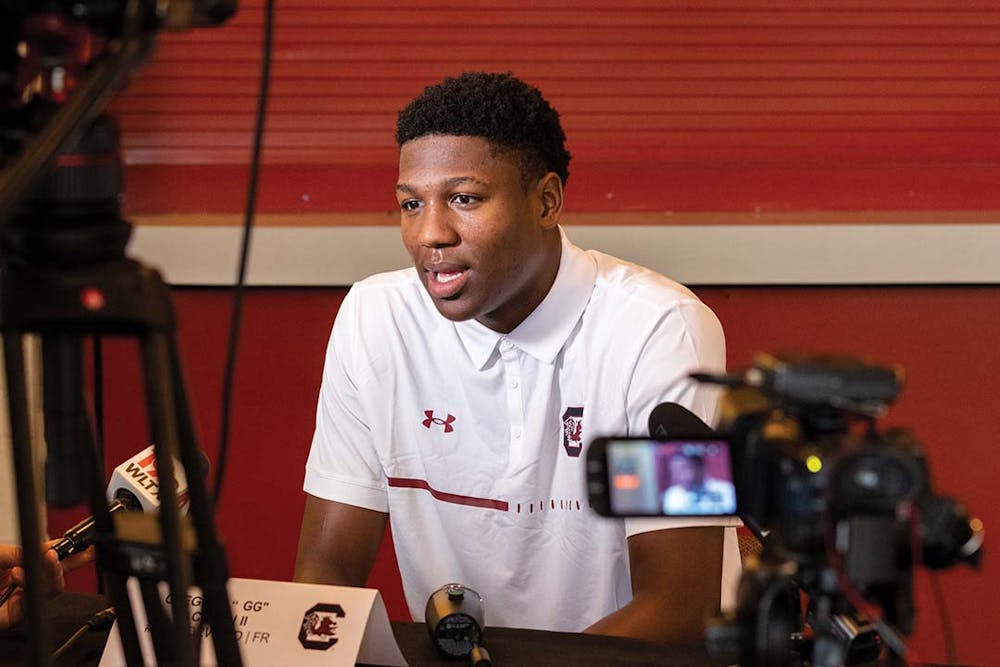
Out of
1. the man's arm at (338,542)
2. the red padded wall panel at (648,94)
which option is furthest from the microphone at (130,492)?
the red padded wall panel at (648,94)

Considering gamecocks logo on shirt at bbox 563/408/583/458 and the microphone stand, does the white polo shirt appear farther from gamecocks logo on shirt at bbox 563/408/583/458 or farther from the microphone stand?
the microphone stand

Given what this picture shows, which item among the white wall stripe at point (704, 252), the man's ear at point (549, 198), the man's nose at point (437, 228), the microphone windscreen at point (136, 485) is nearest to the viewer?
the microphone windscreen at point (136, 485)

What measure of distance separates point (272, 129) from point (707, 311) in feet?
3.93

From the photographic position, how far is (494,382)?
1989mm

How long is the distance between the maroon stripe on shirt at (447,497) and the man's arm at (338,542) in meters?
0.07

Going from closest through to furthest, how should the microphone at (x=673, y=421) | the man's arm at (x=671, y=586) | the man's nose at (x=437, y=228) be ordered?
the microphone at (x=673, y=421) < the man's arm at (x=671, y=586) < the man's nose at (x=437, y=228)

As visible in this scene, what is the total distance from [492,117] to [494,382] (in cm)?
41

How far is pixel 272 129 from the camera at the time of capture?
9.05ft

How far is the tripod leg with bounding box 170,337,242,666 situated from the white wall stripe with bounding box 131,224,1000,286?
5.95ft

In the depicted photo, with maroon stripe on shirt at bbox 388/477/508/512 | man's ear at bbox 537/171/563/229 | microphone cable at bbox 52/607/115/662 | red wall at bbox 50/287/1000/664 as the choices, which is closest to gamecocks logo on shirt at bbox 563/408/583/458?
maroon stripe on shirt at bbox 388/477/508/512

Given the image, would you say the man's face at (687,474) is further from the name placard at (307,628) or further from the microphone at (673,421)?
the name placard at (307,628)

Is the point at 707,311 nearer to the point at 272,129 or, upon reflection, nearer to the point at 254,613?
the point at 254,613

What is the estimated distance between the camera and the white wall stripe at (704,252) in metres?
2.63

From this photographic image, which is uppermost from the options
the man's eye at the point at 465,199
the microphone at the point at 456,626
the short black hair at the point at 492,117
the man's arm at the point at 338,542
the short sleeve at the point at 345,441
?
the short black hair at the point at 492,117
